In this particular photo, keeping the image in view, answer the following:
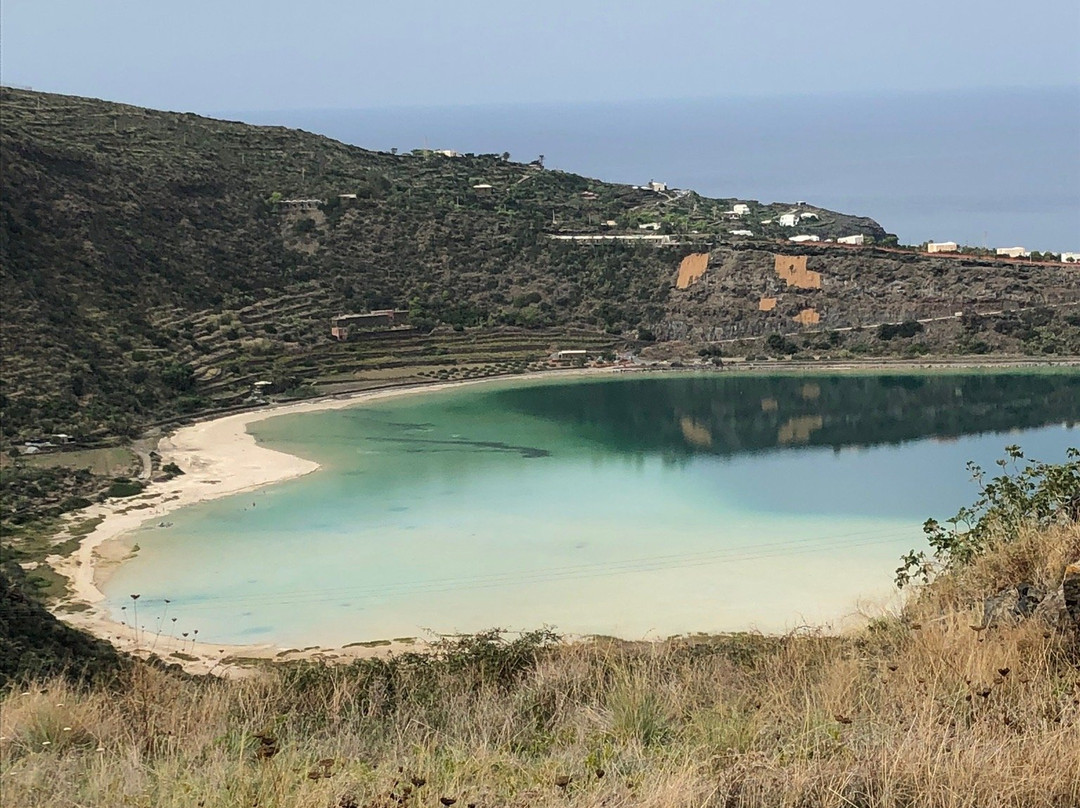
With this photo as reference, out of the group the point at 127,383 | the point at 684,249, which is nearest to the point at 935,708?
the point at 127,383

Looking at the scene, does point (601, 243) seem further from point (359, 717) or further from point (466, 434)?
point (359, 717)

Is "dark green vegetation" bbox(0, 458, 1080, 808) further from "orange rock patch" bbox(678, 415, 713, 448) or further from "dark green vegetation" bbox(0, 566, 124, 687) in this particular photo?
"orange rock patch" bbox(678, 415, 713, 448)

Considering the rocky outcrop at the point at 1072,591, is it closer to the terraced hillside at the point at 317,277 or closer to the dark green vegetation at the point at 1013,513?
the dark green vegetation at the point at 1013,513

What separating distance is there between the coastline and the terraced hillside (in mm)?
1409

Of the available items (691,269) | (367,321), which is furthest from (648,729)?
(691,269)

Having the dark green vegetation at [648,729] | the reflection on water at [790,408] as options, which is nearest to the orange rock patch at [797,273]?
the reflection on water at [790,408]

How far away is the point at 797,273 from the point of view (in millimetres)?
47938

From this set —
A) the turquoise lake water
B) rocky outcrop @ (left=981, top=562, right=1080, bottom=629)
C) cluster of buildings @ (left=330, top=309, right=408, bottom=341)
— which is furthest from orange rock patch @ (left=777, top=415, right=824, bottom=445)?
rocky outcrop @ (left=981, top=562, right=1080, bottom=629)

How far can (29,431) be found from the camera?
28.8 metres

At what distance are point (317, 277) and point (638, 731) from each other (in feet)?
139

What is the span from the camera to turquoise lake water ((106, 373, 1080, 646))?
16984 millimetres

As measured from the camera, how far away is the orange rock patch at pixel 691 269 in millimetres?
48625

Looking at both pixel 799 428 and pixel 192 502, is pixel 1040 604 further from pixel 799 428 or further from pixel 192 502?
pixel 799 428

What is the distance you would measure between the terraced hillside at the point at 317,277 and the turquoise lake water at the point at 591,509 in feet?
13.9
